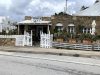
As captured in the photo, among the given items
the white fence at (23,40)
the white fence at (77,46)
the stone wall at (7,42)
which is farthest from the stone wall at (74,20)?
the white fence at (77,46)

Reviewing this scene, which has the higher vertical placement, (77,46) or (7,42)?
(7,42)

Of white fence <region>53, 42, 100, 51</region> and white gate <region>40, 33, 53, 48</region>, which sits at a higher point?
white gate <region>40, 33, 53, 48</region>

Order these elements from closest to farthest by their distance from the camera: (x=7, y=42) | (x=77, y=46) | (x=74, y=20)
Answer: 1. (x=77, y=46)
2. (x=7, y=42)
3. (x=74, y=20)

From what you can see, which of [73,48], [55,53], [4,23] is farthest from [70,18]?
[4,23]

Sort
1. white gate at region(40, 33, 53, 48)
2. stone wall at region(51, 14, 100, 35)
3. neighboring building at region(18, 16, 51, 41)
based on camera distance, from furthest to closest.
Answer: neighboring building at region(18, 16, 51, 41), stone wall at region(51, 14, 100, 35), white gate at region(40, 33, 53, 48)

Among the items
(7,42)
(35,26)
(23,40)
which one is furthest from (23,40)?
(35,26)

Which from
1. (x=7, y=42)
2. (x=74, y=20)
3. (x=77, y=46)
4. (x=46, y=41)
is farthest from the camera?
(x=74, y=20)

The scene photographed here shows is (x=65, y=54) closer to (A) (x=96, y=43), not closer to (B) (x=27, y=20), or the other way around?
(A) (x=96, y=43)

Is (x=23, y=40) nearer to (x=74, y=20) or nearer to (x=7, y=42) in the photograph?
(x=7, y=42)

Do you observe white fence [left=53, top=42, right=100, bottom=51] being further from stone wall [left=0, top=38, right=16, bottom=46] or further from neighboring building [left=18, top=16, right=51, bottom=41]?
neighboring building [left=18, top=16, right=51, bottom=41]

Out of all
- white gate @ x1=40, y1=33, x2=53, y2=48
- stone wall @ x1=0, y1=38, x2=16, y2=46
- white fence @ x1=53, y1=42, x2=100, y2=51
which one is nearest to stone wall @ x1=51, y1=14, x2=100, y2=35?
stone wall @ x1=0, y1=38, x2=16, y2=46

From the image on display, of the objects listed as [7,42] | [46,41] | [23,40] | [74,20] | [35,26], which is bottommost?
[7,42]

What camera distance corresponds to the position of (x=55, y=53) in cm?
2569

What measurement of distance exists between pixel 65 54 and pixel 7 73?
1157cm
